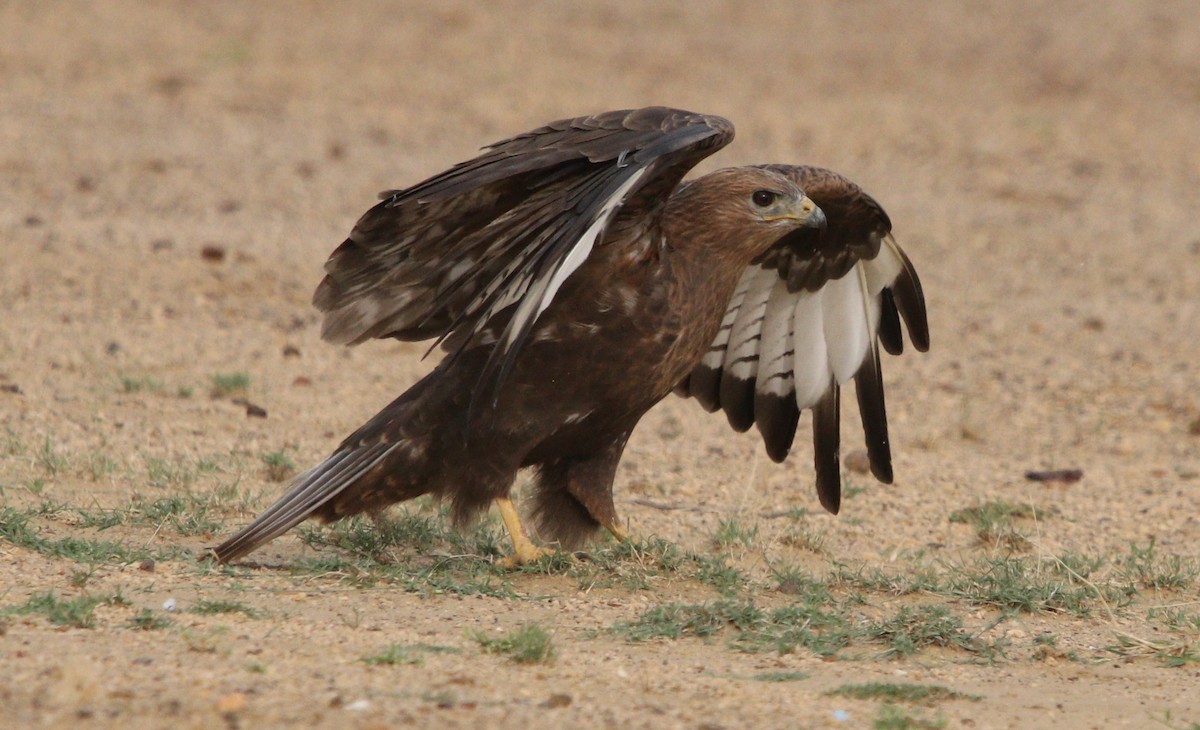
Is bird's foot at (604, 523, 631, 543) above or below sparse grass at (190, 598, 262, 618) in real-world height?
above

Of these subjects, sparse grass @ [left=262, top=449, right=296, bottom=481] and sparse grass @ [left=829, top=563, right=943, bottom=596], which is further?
sparse grass @ [left=262, top=449, right=296, bottom=481]

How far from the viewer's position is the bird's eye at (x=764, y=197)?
17.8ft

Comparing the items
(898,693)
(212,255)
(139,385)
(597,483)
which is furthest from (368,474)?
(212,255)

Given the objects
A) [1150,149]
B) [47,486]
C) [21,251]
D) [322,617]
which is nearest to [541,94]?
[1150,149]

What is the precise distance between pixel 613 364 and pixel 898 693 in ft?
4.59

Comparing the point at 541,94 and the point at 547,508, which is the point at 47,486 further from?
the point at 541,94

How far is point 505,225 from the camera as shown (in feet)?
16.4

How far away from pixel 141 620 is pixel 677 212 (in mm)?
2077

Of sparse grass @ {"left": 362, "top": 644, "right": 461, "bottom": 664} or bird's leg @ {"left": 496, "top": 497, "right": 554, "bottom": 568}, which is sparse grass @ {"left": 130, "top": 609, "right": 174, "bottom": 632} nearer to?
sparse grass @ {"left": 362, "top": 644, "right": 461, "bottom": 664}

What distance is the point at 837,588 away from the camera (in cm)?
545

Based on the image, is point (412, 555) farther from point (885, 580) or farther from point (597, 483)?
point (885, 580)

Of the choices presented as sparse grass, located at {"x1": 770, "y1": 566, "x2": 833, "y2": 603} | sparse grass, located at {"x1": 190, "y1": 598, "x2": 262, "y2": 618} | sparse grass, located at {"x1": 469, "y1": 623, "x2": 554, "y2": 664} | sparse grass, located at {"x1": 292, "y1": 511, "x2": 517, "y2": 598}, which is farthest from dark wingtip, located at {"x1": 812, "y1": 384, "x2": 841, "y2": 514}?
sparse grass, located at {"x1": 190, "y1": 598, "x2": 262, "y2": 618}

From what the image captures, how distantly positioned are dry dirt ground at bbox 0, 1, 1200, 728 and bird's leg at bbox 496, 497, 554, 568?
0.05 m

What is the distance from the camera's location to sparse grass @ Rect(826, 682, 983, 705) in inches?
167
